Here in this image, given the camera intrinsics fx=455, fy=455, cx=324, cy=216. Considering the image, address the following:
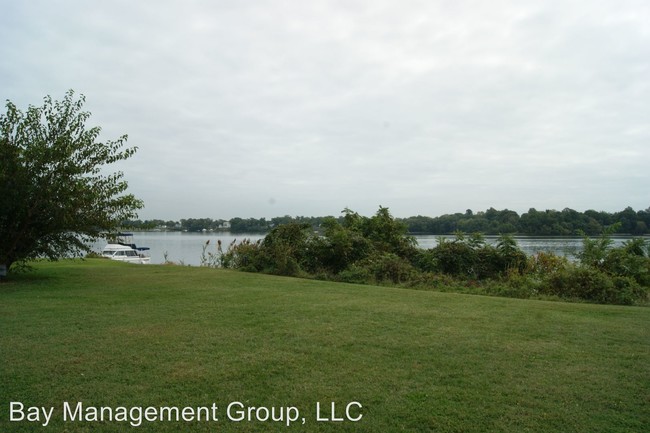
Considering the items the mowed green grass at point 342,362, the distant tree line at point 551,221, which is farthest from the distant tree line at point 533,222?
the mowed green grass at point 342,362

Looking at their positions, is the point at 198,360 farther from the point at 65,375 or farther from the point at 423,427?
the point at 423,427

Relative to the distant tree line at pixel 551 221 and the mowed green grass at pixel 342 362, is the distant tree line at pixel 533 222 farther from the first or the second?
the mowed green grass at pixel 342 362

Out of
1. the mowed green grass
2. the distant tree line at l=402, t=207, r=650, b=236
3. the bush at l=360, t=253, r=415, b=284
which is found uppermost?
the distant tree line at l=402, t=207, r=650, b=236

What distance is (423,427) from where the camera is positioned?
3.53 meters

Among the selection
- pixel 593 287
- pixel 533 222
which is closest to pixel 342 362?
pixel 593 287

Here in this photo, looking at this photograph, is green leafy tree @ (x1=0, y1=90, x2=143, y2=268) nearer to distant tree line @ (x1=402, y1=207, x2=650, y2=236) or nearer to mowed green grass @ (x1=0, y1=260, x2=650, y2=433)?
mowed green grass @ (x1=0, y1=260, x2=650, y2=433)

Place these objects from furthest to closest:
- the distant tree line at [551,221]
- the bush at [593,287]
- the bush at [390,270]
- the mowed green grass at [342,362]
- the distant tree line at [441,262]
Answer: the distant tree line at [551,221] → the bush at [390,270] → the distant tree line at [441,262] → the bush at [593,287] → the mowed green grass at [342,362]

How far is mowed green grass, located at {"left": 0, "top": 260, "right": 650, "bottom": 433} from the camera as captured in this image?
146 inches

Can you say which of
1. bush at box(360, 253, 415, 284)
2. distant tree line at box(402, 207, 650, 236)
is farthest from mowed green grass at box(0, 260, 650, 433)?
distant tree line at box(402, 207, 650, 236)

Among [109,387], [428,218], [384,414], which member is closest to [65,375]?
[109,387]

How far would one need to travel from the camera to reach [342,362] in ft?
16.0

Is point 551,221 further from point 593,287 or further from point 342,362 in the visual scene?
point 342,362

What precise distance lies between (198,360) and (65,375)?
4.16ft

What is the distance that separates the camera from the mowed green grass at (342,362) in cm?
371
